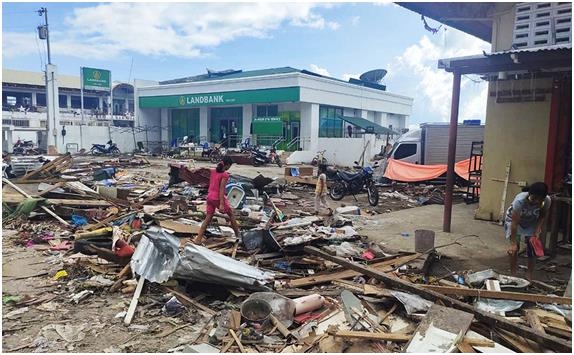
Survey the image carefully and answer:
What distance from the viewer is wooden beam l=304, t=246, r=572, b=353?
360 cm

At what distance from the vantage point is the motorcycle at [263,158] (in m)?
25.1

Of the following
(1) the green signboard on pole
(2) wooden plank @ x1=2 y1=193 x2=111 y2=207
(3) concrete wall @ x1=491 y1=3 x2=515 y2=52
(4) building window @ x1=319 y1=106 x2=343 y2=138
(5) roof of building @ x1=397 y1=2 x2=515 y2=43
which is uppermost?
(1) the green signboard on pole

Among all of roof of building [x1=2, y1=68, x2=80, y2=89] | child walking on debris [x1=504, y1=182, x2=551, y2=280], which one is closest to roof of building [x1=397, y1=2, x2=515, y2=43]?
child walking on debris [x1=504, y1=182, x2=551, y2=280]

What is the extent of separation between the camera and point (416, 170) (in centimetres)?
1619

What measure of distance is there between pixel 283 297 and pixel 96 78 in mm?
41713

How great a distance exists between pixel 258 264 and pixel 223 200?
167 centimetres

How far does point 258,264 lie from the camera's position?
609cm

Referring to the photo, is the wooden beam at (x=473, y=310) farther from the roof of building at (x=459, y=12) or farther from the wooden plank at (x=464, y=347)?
the roof of building at (x=459, y=12)

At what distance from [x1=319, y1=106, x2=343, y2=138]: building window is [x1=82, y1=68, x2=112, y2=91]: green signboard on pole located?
2213 centimetres

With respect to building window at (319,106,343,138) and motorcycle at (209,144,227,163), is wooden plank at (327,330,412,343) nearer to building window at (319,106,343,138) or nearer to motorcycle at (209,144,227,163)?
motorcycle at (209,144,227,163)

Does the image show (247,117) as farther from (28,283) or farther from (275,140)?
A: (28,283)

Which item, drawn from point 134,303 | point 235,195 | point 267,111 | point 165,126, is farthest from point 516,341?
point 165,126

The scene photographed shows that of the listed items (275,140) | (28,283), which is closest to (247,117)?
(275,140)

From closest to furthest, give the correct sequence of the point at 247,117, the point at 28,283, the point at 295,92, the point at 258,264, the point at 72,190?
the point at 28,283, the point at 258,264, the point at 72,190, the point at 295,92, the point at 247,117
